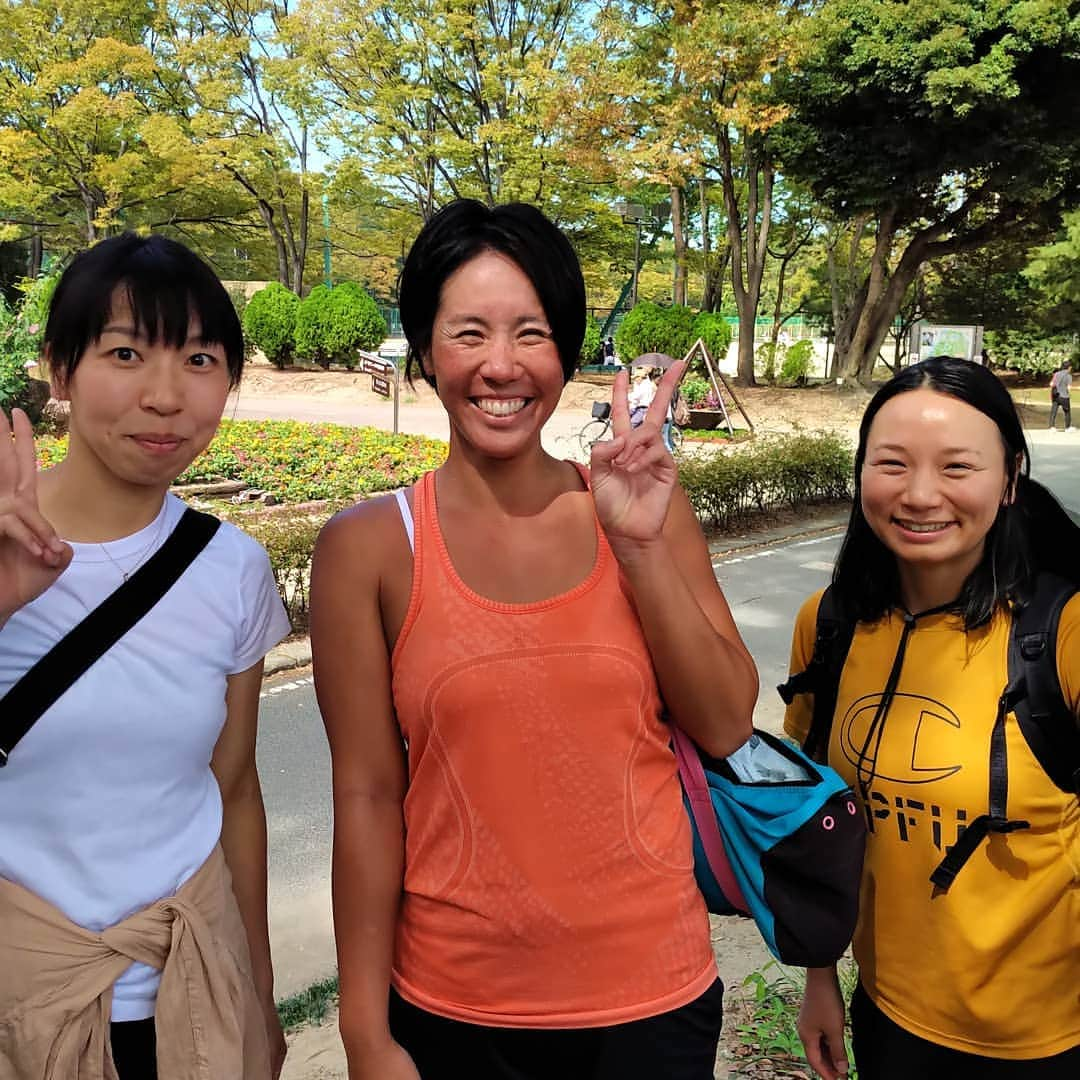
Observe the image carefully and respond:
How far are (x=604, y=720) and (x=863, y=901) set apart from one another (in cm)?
64

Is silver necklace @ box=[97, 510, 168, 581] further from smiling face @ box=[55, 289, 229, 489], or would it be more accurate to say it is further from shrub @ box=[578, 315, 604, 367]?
shrub @ box=[578, 315, 604, 367]

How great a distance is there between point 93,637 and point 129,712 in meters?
0.11

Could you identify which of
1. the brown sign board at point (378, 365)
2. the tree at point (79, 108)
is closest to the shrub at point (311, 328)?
the brown sign board at point (378, 365)

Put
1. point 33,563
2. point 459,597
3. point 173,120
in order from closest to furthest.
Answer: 1. point 33,563
2. point 459,597
3. point 173,120

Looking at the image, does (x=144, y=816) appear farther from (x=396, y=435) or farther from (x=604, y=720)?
(x=396, y=435)

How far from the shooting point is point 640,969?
1288 mm

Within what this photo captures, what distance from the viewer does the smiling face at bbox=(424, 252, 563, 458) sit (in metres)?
1.33

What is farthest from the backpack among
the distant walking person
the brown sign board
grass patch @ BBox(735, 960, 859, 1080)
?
the brown sign board

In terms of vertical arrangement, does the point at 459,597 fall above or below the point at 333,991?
above

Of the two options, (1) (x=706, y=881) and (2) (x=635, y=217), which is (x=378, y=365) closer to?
(2) (x=635, y=217)

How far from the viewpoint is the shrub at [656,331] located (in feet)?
77.0

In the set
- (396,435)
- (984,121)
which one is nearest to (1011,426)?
(396,435)

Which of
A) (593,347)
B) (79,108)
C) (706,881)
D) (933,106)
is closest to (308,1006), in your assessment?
(706,881)

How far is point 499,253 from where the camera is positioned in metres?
1.35
